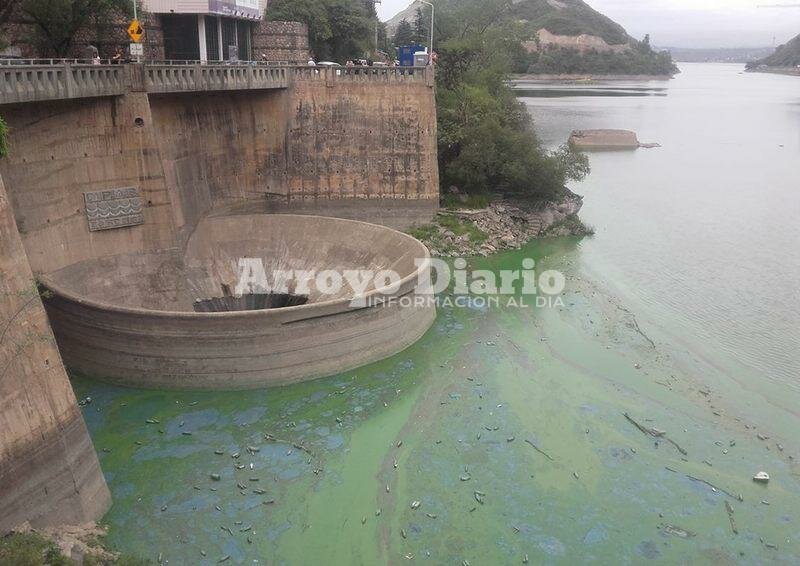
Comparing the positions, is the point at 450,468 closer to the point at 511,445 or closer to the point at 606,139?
the point at 511,445

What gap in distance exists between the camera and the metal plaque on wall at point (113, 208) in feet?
58.1

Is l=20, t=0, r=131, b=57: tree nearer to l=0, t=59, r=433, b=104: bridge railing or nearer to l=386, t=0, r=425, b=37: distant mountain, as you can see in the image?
l=0, t=59, r=433, b=104: bridge railing

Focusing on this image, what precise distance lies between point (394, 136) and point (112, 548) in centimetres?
1879

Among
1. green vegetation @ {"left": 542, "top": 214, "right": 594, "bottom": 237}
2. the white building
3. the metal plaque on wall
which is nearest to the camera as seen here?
the metal plaque on wall

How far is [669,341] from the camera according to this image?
19203mm

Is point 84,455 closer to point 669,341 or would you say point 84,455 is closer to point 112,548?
point 112,548

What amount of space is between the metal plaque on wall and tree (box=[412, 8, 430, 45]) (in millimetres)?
30868

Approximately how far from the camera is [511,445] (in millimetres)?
14289

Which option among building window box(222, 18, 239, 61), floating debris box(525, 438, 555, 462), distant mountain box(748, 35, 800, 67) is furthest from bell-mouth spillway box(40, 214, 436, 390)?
distant mountain box(748, 35, 800, 67)

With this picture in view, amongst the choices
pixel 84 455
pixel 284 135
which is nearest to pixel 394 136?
pixel 284 135

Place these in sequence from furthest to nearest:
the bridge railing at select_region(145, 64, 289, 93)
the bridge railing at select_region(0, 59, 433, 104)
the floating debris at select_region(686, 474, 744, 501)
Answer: the bridge railing at select_region(145, 64, 289, 93) → the bridge railing at select_region(0, 59, 433, 104) → the floating debris at select_region(686, 474, 744, 501)

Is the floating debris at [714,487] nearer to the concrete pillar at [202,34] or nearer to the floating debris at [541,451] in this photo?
the floating debris at [541,451]

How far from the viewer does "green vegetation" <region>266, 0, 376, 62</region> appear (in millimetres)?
32969

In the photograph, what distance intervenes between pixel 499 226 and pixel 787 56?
18301 cm
